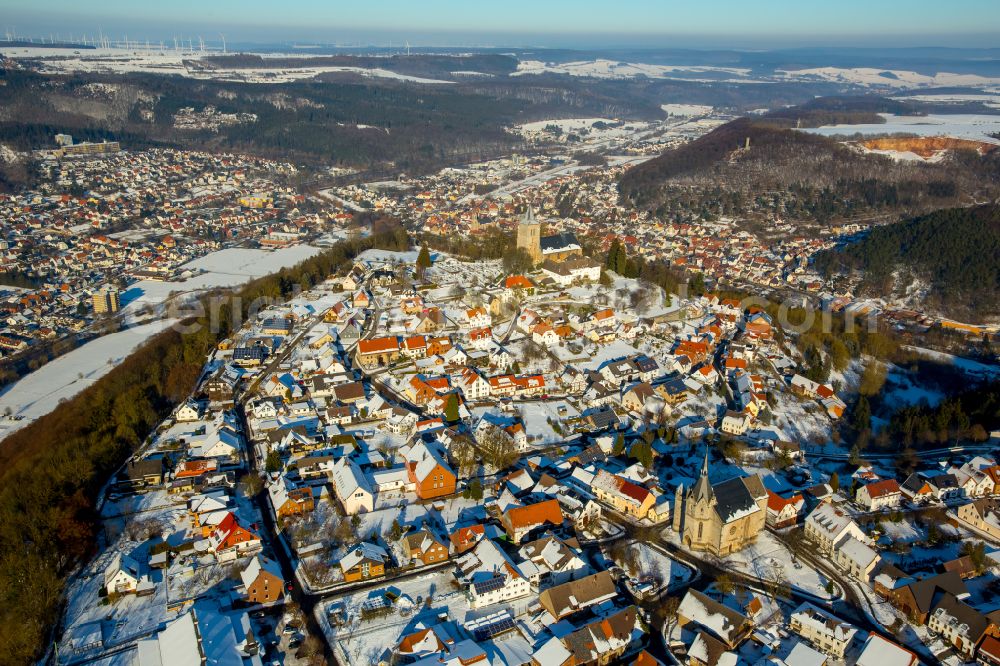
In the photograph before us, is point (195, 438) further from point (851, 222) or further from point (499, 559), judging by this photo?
point (851, 222)

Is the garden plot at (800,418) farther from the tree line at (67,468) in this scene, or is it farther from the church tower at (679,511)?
the tree line at (67,468)

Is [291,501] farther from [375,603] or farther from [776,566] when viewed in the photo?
[776,566]

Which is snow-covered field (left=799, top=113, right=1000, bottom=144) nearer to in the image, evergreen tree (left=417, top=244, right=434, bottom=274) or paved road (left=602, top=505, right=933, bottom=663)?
evergreen tree (left=417, top=244, right=434, bottom=274)

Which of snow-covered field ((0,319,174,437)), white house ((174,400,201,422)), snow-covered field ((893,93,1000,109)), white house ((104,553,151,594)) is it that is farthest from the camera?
snow-covered field ((893,93,1000,109))

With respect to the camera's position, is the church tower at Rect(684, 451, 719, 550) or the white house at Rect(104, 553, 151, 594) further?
the church tower at Rect(684, 451, 719, 550)

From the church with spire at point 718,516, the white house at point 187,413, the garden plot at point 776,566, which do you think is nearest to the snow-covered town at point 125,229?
the white house at point 187,413

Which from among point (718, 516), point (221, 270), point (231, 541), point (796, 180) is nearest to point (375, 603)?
point (231, 541)

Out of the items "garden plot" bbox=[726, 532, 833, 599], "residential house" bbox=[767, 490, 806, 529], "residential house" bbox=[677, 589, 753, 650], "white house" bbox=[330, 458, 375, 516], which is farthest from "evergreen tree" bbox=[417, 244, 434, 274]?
"residential house" bbox=[677, 589, 753, 650]

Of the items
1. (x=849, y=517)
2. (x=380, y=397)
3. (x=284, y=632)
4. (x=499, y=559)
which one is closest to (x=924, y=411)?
(x=849, y=517)
